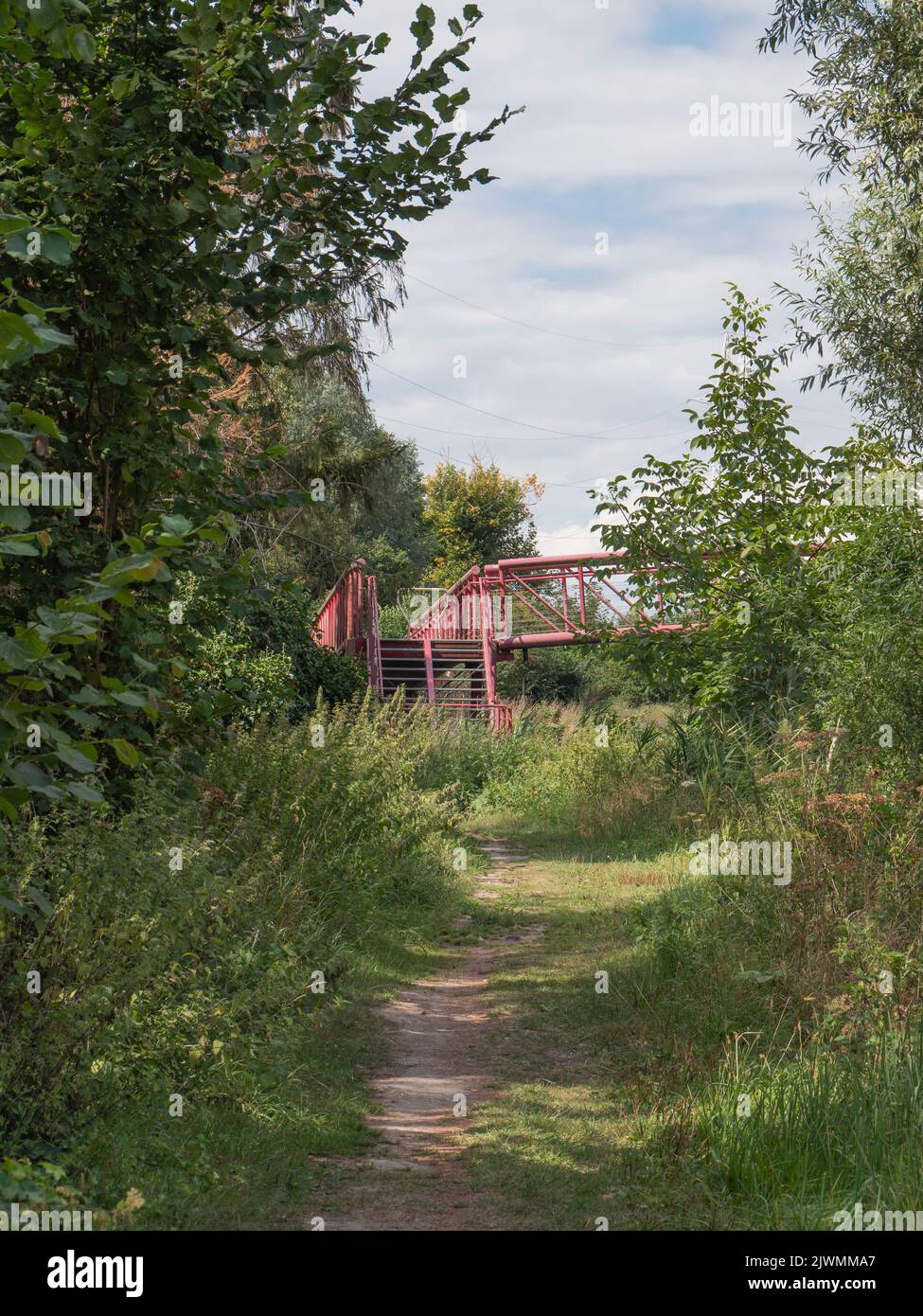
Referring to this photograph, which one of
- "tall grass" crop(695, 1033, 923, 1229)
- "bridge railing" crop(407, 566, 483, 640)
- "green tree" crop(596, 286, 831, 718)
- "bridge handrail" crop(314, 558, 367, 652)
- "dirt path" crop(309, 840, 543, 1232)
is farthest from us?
"bridge railing" crop(407, 566, 483, 640)

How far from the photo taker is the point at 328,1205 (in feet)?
13.8

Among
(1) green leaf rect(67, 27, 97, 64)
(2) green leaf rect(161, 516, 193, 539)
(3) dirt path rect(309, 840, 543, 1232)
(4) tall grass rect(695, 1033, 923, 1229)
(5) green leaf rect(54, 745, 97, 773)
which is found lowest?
(3) dirt path rect(309, 840, 543, 1232)

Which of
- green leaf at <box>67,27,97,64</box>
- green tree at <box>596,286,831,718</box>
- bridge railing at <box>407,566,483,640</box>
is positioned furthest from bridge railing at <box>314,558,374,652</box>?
green leaf at <box>67,27,97,64</box>

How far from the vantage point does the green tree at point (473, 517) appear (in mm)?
35031

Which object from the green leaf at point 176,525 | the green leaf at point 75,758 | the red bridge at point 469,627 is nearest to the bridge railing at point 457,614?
the red bridge at point 469,627

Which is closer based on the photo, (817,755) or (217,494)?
(217,494)

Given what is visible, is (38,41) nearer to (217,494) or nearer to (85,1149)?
(217,494)

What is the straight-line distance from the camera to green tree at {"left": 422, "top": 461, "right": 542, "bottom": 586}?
35.0 meters

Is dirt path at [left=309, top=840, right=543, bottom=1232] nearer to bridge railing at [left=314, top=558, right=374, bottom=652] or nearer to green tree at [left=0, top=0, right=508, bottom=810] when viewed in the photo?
green tree at [left=0, top=0, right=508, bottom=810]

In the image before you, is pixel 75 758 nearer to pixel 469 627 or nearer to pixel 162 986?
pixel 162 986

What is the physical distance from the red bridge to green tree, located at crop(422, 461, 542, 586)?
977cm
